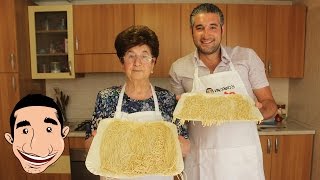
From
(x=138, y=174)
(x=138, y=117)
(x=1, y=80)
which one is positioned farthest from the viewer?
(x=1, y=80)

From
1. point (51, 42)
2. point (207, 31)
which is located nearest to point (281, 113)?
point (207, 31)

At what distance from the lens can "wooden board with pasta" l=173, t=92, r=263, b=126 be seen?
0.89m

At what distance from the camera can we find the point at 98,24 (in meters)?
2.28

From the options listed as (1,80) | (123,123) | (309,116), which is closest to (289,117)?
(309,116)

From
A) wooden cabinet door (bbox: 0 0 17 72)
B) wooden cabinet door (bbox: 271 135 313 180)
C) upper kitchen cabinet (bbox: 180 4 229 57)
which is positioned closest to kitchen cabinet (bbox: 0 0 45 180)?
wooden cabinet door (bbox: 0 0 17 72)

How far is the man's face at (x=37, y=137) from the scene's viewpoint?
1.34ft

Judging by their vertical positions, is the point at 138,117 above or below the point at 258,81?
below

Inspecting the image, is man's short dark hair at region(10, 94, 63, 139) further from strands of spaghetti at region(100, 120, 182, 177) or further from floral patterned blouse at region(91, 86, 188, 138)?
floral patterned blouse at region(91, 86, 188, 138)

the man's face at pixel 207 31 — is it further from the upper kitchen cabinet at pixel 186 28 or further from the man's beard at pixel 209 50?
the upper kitchen cabinet at pixel 186 28

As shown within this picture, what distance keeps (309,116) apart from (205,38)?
1674 mm

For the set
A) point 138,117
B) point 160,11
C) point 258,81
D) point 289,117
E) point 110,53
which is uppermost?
point 160,11

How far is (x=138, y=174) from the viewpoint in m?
0.71

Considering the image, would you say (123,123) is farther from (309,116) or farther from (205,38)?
(309,116)

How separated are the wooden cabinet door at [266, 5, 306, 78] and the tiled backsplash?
0.32m
